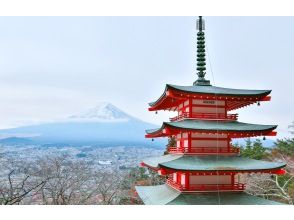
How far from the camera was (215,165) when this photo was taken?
6.40 metres

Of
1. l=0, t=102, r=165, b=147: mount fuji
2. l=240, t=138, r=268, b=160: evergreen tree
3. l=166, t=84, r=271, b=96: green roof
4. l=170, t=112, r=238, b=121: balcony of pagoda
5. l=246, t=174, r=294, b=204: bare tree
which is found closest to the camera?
l=166, t=84, r=271, b=96: green roof

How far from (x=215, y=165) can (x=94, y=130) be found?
31188 mm

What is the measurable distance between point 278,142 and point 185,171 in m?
13.4

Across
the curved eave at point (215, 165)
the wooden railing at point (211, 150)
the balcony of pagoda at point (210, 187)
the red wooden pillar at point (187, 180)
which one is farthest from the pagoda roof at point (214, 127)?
the balcony of pagoda at point (210, 187)

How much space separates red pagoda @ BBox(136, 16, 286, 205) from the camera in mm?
6328

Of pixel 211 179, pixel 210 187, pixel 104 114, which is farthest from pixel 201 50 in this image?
pixel 104 114

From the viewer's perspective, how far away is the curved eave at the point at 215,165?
20.0 ft

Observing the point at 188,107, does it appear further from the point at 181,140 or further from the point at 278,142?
the point at 278,142

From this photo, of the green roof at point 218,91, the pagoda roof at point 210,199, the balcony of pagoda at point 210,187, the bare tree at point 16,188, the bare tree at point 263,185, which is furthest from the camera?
the bare tree at point 263,185

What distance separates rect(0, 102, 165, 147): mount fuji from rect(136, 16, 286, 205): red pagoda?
74.8 ft

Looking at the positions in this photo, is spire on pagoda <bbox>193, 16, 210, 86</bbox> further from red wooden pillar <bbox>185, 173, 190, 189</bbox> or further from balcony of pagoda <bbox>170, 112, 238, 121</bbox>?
red wooden pillar <bbox>185, 173, 190, 189</bbox>

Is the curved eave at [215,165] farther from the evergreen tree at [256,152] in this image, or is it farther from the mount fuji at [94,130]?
the mount fuji at [94,130]

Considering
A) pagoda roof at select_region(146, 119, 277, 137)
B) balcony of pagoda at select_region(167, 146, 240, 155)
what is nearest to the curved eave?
balcony of pagoda at select_region(167, 146, 240, 155)

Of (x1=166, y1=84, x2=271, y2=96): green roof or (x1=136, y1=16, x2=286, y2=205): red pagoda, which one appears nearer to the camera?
(x1=136, y1=16, x2=286, y2=205): red pagoda
